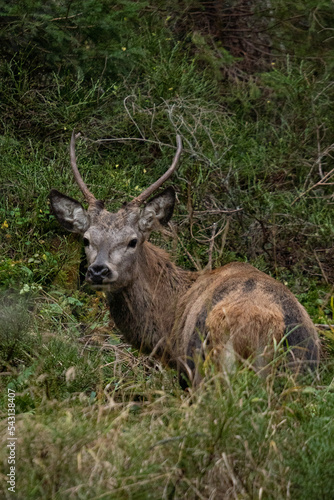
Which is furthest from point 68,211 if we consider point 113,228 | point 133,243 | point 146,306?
point 146,306

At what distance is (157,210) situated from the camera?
20.9 ft

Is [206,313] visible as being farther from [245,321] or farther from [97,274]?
→ [97,274]

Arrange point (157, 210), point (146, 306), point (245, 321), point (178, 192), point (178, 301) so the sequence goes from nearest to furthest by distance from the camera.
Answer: point (245, 321) < point (146, 306) < point (178, 301) < point (157, 210) < point (178, 192)

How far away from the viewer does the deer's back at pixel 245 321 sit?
452cm

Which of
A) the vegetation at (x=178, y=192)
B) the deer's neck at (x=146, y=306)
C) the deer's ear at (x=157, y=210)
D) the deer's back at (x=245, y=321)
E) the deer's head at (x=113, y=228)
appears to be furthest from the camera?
the deer's ear at (x=157, y=210)

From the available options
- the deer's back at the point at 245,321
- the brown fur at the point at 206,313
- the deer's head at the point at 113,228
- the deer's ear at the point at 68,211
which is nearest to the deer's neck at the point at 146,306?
the brown fur at the point at 206,313

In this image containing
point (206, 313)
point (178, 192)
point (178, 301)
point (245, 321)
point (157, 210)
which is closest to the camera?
point (245, 321)

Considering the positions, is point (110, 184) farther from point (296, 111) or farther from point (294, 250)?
point (296, 111)

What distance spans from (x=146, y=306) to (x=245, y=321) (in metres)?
1.54

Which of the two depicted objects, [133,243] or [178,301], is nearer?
[133,243]

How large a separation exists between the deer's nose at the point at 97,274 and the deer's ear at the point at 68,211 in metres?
0.77

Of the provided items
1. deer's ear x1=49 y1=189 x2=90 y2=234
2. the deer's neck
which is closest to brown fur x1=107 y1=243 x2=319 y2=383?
the deer's neck

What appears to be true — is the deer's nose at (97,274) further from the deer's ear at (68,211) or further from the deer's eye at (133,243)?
the deer's ear at (68,211)

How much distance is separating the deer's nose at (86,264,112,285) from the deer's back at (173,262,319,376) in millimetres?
722
